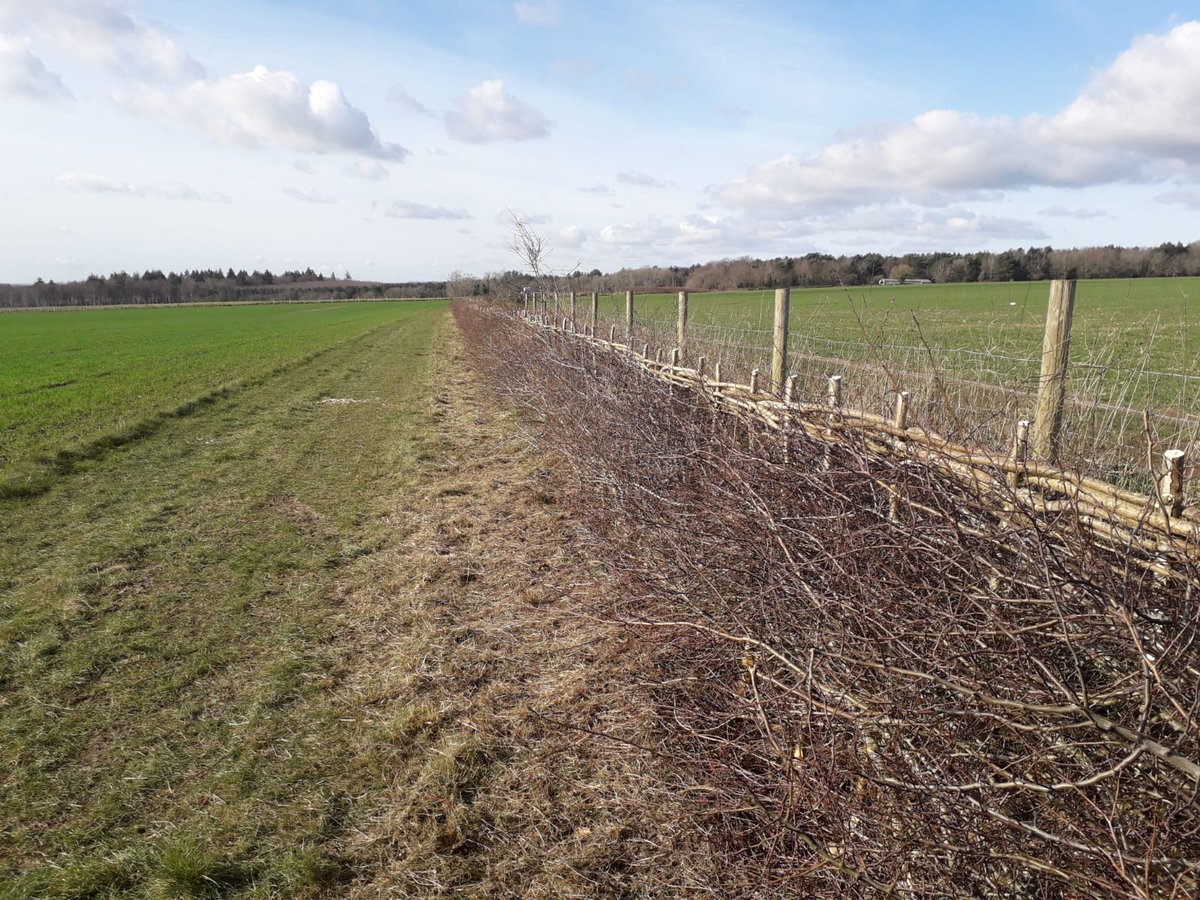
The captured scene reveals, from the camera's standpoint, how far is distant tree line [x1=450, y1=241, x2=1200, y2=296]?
7.90 meters

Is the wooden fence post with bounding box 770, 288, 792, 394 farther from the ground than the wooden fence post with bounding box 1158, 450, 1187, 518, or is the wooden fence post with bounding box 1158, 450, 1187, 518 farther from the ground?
the wooden fence post with bounding box 770, 288, 792, 394

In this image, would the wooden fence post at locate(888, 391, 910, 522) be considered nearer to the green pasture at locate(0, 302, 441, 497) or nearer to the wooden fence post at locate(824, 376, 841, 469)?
the wooden fence post at locate(824, 376, 841, 469)

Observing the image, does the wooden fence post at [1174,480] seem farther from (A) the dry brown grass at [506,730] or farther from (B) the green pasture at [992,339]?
(A) the dry brown grass at [506,730]

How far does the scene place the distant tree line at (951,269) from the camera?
25.9ft

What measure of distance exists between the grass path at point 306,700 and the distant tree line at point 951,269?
257 centimetres

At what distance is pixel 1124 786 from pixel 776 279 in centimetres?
1598

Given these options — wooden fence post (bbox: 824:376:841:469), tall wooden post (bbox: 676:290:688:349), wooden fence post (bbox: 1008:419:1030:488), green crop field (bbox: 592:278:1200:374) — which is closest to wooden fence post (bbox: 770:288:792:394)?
green crop field (bbox: 592:278:1200:374)

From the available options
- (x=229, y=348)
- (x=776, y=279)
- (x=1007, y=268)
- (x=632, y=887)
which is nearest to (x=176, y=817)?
(x=632, y=887)

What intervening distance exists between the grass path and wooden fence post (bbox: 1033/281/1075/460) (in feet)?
6.63

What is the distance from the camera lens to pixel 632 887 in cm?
236

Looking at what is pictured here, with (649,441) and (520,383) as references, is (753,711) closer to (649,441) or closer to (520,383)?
(649,441)

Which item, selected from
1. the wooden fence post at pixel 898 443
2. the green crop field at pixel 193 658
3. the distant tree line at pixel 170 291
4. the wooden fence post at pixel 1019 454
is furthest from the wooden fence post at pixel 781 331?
the distant tree line at pixel 170 291

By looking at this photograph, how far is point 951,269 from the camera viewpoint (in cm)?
1074

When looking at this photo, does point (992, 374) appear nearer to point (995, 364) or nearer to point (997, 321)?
point (997, 321)
